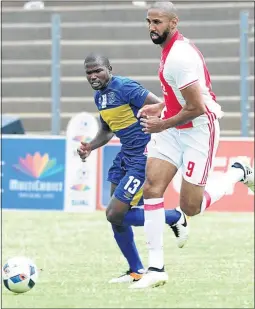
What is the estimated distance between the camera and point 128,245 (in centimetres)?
831

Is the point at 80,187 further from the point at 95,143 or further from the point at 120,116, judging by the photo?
the point at 120,116

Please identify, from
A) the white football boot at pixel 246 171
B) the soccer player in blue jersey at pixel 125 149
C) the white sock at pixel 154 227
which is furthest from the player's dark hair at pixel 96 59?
the white football boot at pixel 246 171

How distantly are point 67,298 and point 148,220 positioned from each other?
2.83 ft

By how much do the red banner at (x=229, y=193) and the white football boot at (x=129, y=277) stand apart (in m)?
6.66

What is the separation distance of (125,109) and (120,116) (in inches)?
2.8

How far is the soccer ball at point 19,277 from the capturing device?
7543 mm

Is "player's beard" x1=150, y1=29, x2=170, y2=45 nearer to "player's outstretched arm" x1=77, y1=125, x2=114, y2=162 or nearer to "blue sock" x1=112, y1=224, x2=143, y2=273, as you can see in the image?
"player's outstretched arm" x1=77, y1=125, x2=114, y2=162

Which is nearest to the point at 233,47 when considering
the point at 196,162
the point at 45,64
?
the point at 45,64

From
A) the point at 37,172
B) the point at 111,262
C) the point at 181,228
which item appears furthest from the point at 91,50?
the point at 181,228

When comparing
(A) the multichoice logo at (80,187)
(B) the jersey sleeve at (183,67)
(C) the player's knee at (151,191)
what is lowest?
(A) the multichoice logo at (80,187)

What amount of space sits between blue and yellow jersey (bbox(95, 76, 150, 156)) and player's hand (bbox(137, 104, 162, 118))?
A: 475 millimetres

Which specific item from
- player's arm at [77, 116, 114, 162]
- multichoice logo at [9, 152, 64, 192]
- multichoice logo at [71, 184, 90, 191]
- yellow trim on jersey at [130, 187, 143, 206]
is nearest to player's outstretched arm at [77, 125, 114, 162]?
player's arm at [77, 116, 114, 162]

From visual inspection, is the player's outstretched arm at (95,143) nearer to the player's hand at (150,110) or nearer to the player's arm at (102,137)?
the player's arm at (102,137)

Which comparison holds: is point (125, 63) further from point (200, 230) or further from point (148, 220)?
point (148, 220)
